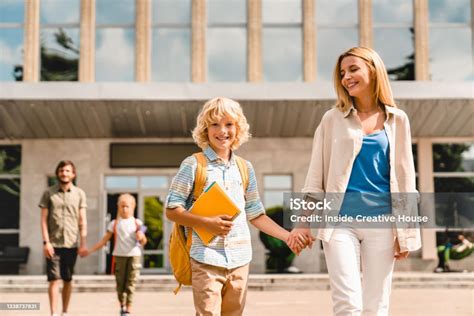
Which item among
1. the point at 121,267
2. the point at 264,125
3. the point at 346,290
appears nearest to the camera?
the point at 346,290

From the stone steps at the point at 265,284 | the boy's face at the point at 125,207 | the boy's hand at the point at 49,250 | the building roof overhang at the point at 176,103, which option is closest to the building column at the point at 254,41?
the building roof overhang at the point at 176,103

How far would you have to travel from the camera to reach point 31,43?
2180 cm

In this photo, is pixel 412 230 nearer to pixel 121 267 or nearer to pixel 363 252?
pixel 363 252

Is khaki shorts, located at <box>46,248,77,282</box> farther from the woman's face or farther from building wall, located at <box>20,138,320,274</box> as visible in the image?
building wall, located at <box>20,138,320,274</box>

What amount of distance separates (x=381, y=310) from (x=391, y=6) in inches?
749

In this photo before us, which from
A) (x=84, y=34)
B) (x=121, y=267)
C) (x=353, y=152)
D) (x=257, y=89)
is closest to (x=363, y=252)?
(x=353, y=152)

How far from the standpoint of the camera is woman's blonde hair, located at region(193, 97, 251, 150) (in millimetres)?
4418

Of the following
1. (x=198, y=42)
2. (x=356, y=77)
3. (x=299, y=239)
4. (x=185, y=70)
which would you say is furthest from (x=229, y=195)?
(x=198, y=42)

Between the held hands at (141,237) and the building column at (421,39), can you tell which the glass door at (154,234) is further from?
the held hands at (141,237)

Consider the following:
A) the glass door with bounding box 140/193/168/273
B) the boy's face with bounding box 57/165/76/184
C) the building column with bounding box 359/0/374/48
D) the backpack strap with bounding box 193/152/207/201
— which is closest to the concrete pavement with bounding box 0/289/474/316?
the boy's face with bounding box 57/165/76/184

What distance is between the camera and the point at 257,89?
65.8ft

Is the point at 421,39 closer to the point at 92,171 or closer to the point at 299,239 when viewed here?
the point at 92,171

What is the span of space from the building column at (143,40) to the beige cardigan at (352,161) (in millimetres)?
17613

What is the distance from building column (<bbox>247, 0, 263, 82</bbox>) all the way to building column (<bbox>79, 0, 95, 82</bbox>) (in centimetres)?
440
